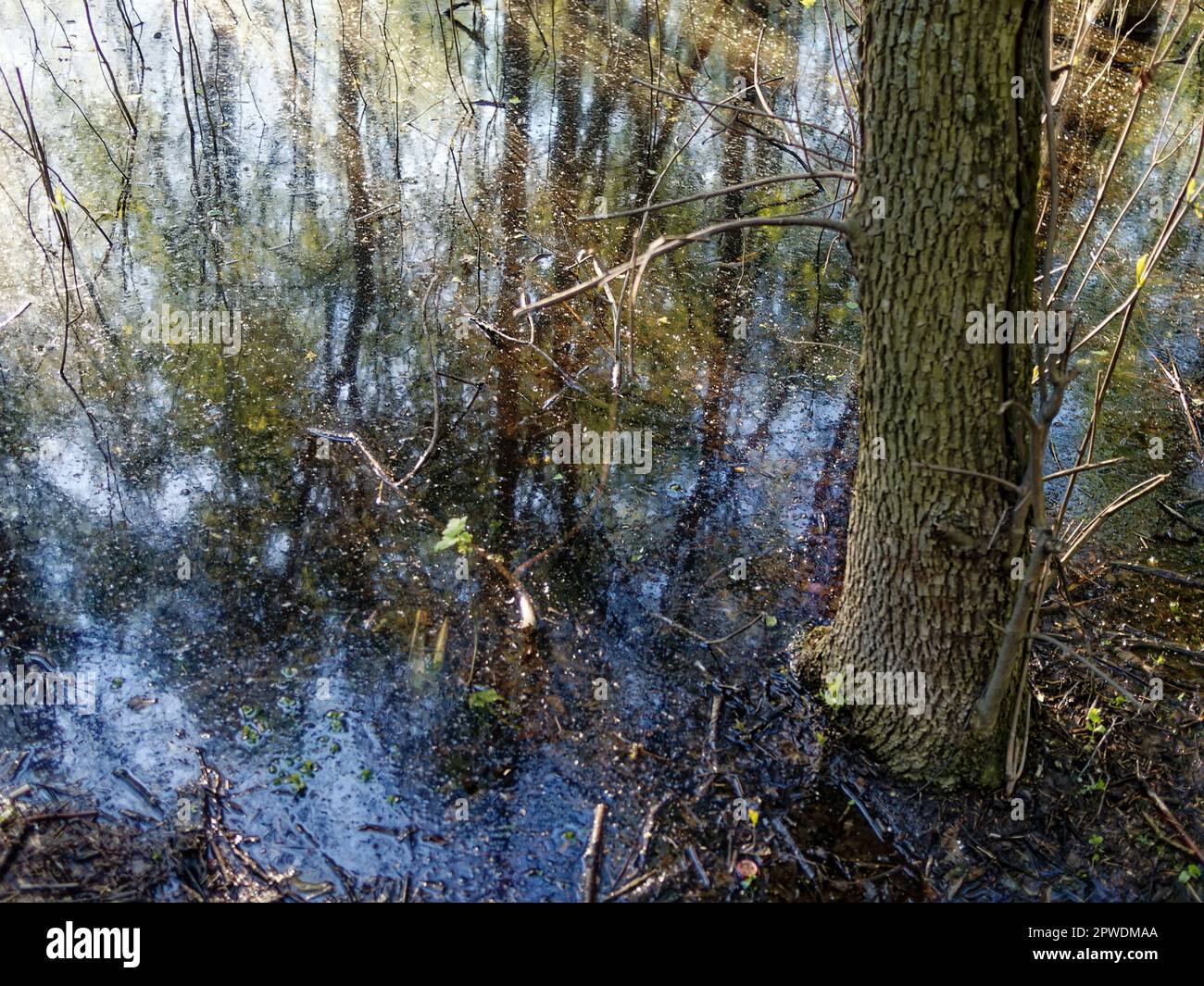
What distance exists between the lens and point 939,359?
9.84 ft

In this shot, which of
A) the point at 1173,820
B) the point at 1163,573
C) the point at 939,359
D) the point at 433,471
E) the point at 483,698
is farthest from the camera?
the point at 433,471

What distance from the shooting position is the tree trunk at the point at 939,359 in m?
2.77

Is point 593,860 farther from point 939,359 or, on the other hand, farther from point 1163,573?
point 1163,573

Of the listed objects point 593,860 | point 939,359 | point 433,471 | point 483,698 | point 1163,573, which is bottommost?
point 593,860

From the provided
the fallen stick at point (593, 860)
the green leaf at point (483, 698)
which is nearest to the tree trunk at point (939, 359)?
the fallen stick at point (593, 860)

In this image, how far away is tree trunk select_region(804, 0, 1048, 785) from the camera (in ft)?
9.08

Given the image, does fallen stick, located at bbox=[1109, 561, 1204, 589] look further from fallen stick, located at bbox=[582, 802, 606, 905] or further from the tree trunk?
fallen stick, located at bbox=[582, 802, 606, 905]

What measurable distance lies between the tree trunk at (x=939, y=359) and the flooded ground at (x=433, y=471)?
48cm

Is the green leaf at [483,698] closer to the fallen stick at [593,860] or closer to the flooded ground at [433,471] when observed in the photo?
the flooded ground at [433,471]

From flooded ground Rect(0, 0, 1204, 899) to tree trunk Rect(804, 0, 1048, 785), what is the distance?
18.8 inches

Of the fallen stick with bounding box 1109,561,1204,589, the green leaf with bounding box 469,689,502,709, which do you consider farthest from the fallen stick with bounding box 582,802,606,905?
the fallen stick with bounding box 1109,561,1204,589

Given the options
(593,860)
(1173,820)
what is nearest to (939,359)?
(1173,820)

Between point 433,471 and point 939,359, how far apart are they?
2.38m
